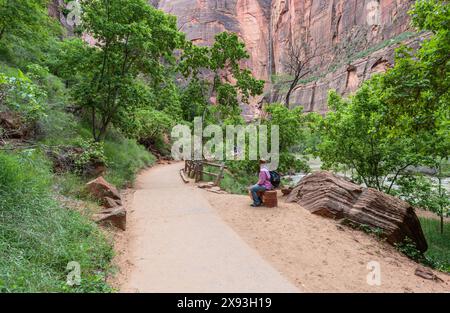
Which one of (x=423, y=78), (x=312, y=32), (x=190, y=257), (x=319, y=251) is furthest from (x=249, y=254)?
(x=312, y=32)

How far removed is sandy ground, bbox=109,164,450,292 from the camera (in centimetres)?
441

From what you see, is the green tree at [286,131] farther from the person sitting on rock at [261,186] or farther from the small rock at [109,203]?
the small rock at [109,203]

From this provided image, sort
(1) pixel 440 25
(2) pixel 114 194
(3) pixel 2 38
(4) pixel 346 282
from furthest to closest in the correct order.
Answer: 1. (3) pixel 2 38
2. (2) pixel 114 194
3. (1) pixel 440 25
4. (4) pixel 346 282

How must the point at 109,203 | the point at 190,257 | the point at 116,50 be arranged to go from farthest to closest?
the point at 116,50, the point at 109,203, the point at 190,257

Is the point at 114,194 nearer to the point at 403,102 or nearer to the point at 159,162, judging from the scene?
the point at 403,102

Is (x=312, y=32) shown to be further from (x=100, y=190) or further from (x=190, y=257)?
(x=190, y=257)

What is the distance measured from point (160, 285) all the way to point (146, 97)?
10.4 m

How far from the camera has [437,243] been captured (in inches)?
455

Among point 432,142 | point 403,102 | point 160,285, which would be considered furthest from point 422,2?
point 160,285

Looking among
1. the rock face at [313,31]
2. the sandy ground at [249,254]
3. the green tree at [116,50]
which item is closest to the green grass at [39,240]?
the sandy ground at [249,254]

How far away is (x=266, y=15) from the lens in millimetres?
81000

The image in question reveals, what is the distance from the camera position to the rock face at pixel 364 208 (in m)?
8.11

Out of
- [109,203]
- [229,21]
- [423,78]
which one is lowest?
[109,203]

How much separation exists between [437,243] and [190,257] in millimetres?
11161
